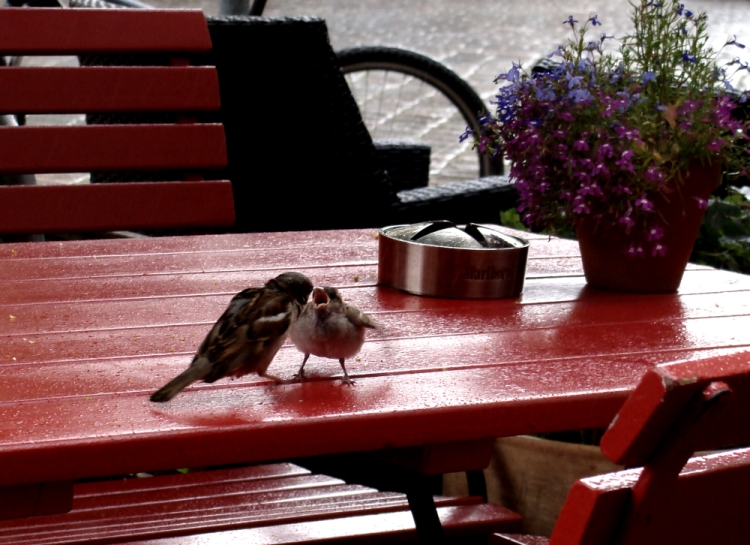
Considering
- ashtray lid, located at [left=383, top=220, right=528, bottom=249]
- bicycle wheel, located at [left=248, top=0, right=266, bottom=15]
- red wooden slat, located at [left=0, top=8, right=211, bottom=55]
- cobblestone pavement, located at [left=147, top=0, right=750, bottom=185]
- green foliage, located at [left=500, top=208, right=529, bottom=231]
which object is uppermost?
cobblestone pavement, located at [left=147, top=0, right=750, bottom=185]

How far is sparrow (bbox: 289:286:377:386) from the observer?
4.24ft

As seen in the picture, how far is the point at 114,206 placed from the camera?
109 inches

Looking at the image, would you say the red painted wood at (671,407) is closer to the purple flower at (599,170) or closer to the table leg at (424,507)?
the table leg at (424,507)

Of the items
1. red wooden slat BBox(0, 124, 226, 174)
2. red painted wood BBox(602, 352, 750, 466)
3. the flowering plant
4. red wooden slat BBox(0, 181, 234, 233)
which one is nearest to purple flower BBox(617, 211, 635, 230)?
the flowering plant

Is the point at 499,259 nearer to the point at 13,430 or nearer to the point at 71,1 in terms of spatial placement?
the point at 13,430

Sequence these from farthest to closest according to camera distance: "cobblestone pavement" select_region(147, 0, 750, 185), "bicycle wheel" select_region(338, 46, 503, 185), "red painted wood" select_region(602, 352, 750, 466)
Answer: "cobblestone pavement" select_region(147, 0, 750, 185) < "bicycle wheel" select_region(338, 46, 503, 185) < "red painted wood" select_region(602, 352, 750, 466)

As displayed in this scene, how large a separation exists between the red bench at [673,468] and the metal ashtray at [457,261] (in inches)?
31.2

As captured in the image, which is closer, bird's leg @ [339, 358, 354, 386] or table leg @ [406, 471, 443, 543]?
bird's leg @ [339, 358, 354, 386]

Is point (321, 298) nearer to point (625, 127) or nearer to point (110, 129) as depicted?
point (625, 127)

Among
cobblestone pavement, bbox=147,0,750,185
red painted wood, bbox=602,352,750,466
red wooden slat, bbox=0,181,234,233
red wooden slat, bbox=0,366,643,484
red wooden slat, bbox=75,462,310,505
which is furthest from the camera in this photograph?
cobblestone pavement, bbox=147,0,750,185

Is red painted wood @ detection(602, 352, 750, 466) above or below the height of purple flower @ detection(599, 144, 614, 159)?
below

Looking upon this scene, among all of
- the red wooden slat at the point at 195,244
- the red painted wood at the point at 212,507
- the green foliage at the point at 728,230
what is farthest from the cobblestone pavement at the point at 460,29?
the red painted wood at the point at 212,507

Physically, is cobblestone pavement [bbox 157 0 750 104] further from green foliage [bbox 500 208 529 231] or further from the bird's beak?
the bird's beak

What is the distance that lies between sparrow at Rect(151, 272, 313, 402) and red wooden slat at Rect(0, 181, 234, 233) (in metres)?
1.52
